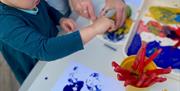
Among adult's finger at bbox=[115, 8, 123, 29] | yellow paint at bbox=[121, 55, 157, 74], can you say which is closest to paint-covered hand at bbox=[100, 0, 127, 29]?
adult's finger at bbox=[115, 8, 123, 29]

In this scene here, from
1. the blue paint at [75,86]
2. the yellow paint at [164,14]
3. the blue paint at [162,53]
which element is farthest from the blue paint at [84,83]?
the yellow paint at [164,14]

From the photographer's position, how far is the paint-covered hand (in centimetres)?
76

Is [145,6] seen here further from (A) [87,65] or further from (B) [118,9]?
(A) [87,65]

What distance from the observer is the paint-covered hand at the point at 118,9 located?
0.76m

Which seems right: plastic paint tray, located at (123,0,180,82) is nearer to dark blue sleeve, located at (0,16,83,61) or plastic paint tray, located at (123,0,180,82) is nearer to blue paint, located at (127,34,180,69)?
blue paint, located at (127,34,180,69)

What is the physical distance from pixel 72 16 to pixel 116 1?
0.13 m

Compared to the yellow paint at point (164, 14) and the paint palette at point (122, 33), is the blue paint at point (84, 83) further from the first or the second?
the yellow paint at point (164, 14)

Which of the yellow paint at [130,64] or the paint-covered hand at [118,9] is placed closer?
the yellow paint at [130,64]

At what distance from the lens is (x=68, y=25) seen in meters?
0.81

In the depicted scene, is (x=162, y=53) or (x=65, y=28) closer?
(x=162, y=53)

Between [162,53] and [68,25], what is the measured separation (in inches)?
10.2

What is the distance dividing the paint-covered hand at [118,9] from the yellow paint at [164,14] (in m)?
0.08

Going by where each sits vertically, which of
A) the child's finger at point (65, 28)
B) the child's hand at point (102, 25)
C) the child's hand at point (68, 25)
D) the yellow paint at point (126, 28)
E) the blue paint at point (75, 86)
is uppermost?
the child's hand at point (102, 25)

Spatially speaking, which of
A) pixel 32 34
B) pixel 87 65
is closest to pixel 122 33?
pixel 87 65
